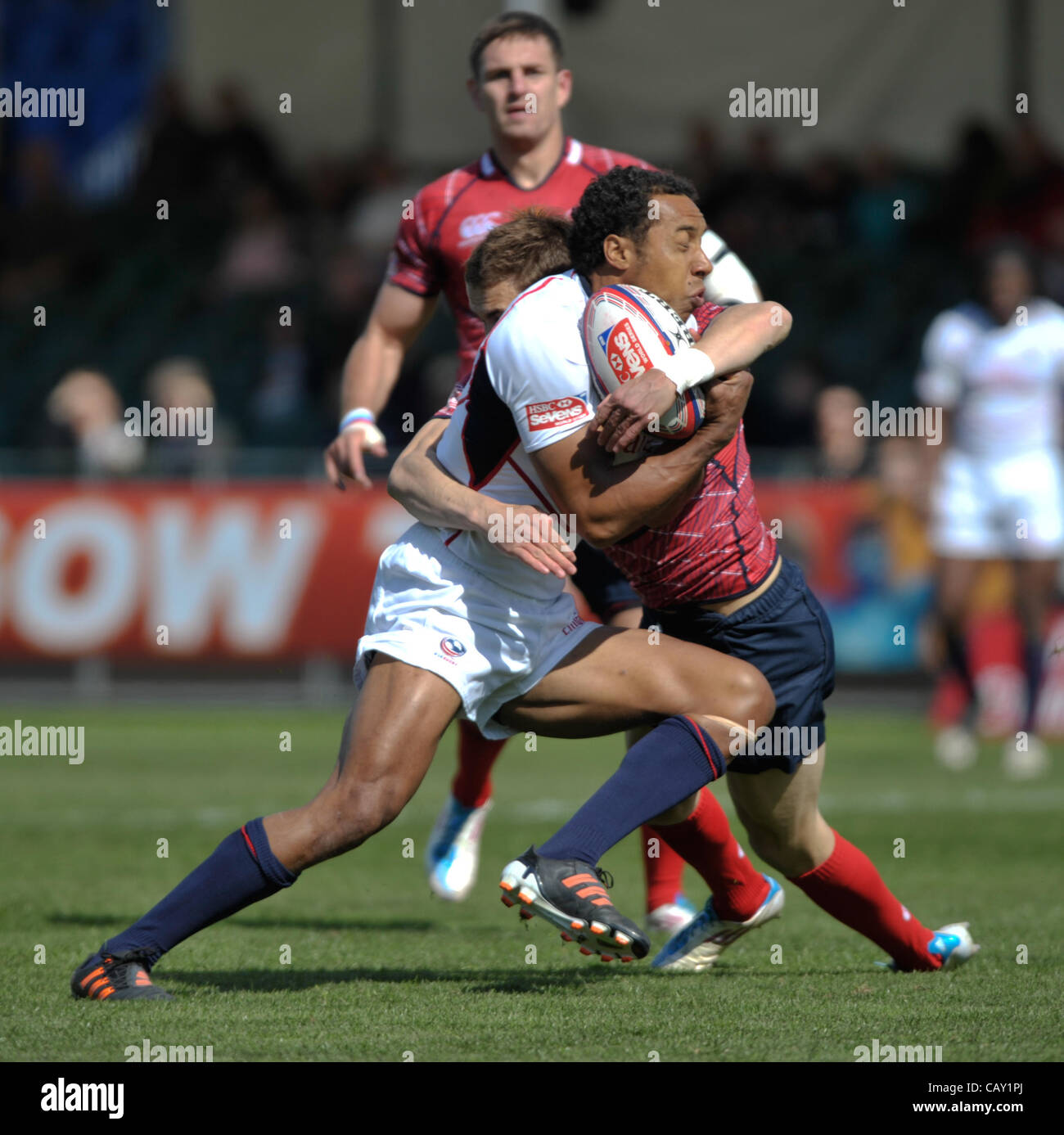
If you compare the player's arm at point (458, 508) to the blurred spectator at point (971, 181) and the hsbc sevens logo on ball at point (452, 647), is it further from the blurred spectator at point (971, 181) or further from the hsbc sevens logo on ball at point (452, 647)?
the blurred spectator at point (971, 181)

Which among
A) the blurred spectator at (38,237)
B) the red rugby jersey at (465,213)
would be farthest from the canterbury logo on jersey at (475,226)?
the blurred spectator at (38,237)

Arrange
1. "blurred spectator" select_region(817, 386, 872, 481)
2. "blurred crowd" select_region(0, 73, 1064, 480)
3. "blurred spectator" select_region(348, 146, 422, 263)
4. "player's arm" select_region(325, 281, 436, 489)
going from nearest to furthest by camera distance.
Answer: "player's arm" select_region(325, 281, 436, 489) → "blurred spectator" select_region(817, 386, 872, 481) → "blurred crowd" select_region(0, 73, 1064, 480) → "blurred spectator" select_region(348, 146, 422, 263)

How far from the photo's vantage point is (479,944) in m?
5.44

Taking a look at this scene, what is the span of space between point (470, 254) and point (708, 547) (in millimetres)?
1665

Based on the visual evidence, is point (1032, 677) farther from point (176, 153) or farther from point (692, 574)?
point (176, 153)

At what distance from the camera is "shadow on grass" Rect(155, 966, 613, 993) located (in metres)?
4.56

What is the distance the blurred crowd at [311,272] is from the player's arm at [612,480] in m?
8.28

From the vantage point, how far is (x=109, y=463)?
13031 mm

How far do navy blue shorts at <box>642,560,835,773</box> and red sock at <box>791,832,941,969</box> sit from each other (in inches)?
14.0

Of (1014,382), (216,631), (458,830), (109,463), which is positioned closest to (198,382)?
(109,463)

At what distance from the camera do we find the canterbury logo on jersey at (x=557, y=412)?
4.03m

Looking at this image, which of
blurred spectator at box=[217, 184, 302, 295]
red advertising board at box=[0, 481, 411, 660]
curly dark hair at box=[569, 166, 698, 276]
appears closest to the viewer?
curly dark hair at box=[569, 166, 698, 276]

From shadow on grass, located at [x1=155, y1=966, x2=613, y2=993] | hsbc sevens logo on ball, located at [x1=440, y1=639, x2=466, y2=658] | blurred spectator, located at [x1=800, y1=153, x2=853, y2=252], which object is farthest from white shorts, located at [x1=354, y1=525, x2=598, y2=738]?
blurred spectator, located at [x1=800, y1=153, x2=853, y2=252]

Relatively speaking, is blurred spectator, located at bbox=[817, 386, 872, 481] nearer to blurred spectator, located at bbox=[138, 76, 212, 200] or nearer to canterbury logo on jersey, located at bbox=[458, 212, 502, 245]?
Answer: canterbury logo on jersey, located at bbox=[458, 212, 502, 245]
